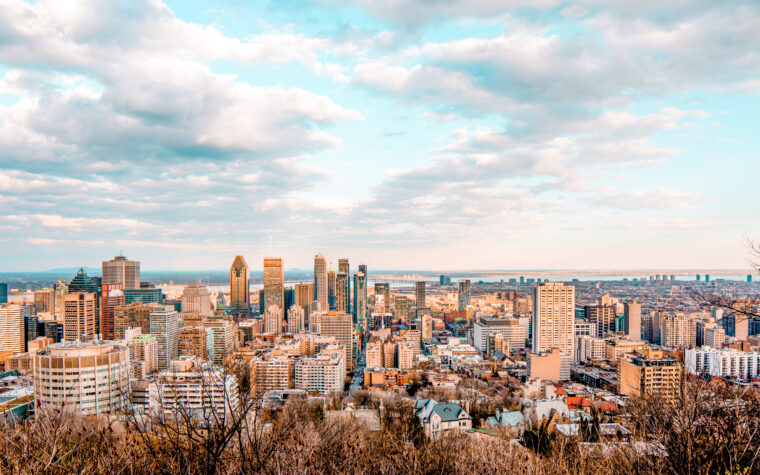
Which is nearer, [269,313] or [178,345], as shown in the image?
[178,345]

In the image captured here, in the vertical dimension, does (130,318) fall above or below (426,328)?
above

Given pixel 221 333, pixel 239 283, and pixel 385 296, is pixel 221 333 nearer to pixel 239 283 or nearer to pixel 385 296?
pixel 239 283

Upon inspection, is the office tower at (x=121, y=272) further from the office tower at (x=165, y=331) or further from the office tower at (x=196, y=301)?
the office tower at (x=165, y=331)

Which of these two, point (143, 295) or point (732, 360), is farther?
point (143, 295)

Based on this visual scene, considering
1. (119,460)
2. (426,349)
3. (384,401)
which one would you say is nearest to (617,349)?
(426,349)

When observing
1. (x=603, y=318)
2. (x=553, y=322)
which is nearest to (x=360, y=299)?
(x=603, y=318)

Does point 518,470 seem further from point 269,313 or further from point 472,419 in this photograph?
point 269,313

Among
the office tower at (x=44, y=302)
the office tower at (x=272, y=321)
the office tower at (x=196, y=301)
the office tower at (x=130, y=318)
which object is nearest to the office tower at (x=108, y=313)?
the office tower at (x=130, y=318)
